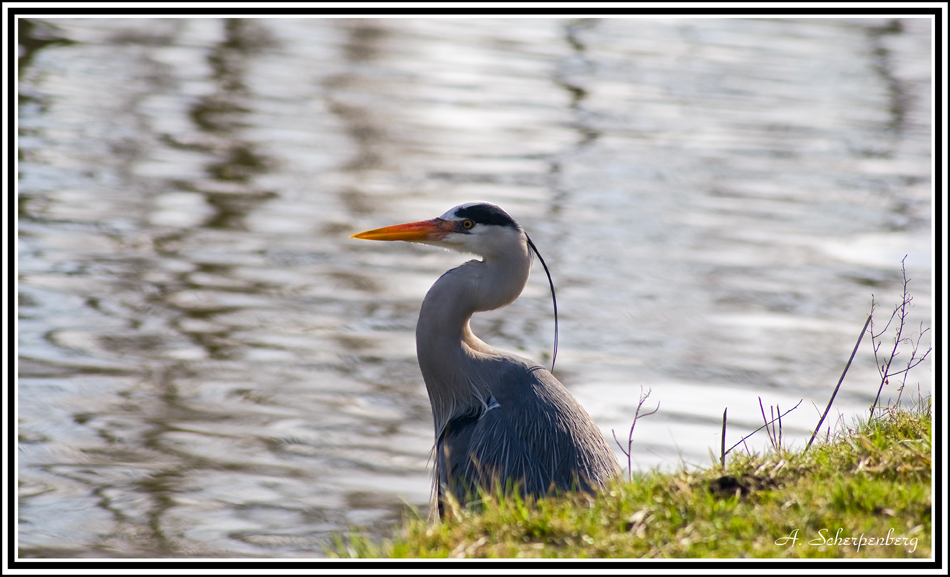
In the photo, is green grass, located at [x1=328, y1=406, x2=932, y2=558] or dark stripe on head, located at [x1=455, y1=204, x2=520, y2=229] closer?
green grass, located at [x1=328, y1=406, x2=932, y2=558]

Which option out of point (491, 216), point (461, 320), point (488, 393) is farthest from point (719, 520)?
point (491, 216)

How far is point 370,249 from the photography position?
36.3ft

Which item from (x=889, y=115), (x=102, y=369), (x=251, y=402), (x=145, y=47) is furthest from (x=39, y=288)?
(x=889, y=115)

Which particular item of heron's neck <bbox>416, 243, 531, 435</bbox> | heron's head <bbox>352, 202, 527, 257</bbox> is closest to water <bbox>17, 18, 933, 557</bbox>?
heron's neck <bbox>416, 243, 531, 435</bbox>

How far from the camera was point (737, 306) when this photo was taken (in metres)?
9.84

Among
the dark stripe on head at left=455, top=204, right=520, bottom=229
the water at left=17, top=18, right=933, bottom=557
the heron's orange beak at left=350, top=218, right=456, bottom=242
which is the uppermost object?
the dark stripe on head at left=455, top=204, right=520, bottom=229

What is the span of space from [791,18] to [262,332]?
1637 centimetres

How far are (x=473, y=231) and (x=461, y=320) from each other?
48 cm

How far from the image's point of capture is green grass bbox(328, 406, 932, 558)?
3.48 metres

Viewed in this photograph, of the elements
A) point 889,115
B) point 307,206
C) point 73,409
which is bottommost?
point 73,409

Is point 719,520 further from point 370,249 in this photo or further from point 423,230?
point 370,249

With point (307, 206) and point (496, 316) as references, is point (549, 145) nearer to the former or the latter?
point (307, 206)

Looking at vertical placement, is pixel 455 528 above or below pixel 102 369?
above

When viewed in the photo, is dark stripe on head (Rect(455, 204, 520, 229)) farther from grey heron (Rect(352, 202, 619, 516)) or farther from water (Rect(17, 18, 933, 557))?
water (Rect(17, 18, 933, 557))
